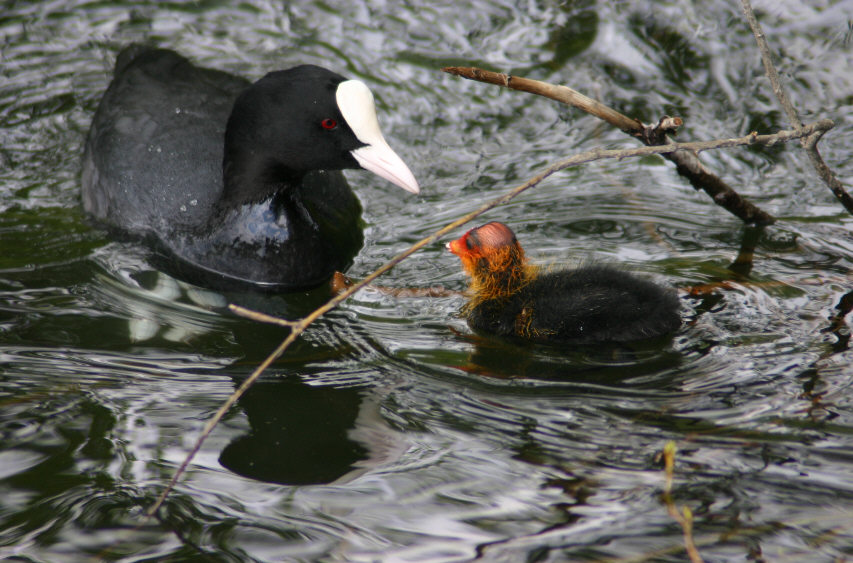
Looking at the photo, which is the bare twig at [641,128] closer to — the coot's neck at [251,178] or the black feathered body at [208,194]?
the black feathered body at [208,194]

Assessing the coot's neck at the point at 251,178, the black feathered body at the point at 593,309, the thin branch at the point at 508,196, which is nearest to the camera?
the thin branch at the point at 508,196

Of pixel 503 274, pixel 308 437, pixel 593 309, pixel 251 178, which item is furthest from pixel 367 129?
pixel 308 437

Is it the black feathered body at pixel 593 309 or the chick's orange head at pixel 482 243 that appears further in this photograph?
the chick's orange head at pixel 482 243

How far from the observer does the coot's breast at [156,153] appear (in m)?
3.71

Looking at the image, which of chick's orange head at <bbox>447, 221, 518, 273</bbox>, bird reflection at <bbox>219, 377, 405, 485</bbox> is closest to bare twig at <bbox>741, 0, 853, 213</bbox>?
chick's orange head at <bbox>447, 221, 518, 273</bbox>

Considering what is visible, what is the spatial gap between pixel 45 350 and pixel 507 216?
1.80m

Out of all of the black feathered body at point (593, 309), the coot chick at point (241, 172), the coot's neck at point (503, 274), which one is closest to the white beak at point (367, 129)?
the coot chick at point (241, 172)

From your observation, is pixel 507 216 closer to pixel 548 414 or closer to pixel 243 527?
pixel 548 414

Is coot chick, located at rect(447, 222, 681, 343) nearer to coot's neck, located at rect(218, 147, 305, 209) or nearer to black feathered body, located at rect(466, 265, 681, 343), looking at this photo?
black feathered body, located at rect(466, 265, 681, 343)

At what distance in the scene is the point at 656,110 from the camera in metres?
4.52

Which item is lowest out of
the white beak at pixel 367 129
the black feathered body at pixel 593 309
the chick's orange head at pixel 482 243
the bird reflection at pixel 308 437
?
the bird reflection at pixel 308 437

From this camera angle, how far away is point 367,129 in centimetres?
328

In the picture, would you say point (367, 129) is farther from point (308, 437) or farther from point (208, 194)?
point (308, 437)

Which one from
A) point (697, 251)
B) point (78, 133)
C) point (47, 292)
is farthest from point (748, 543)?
point (78, 133)
